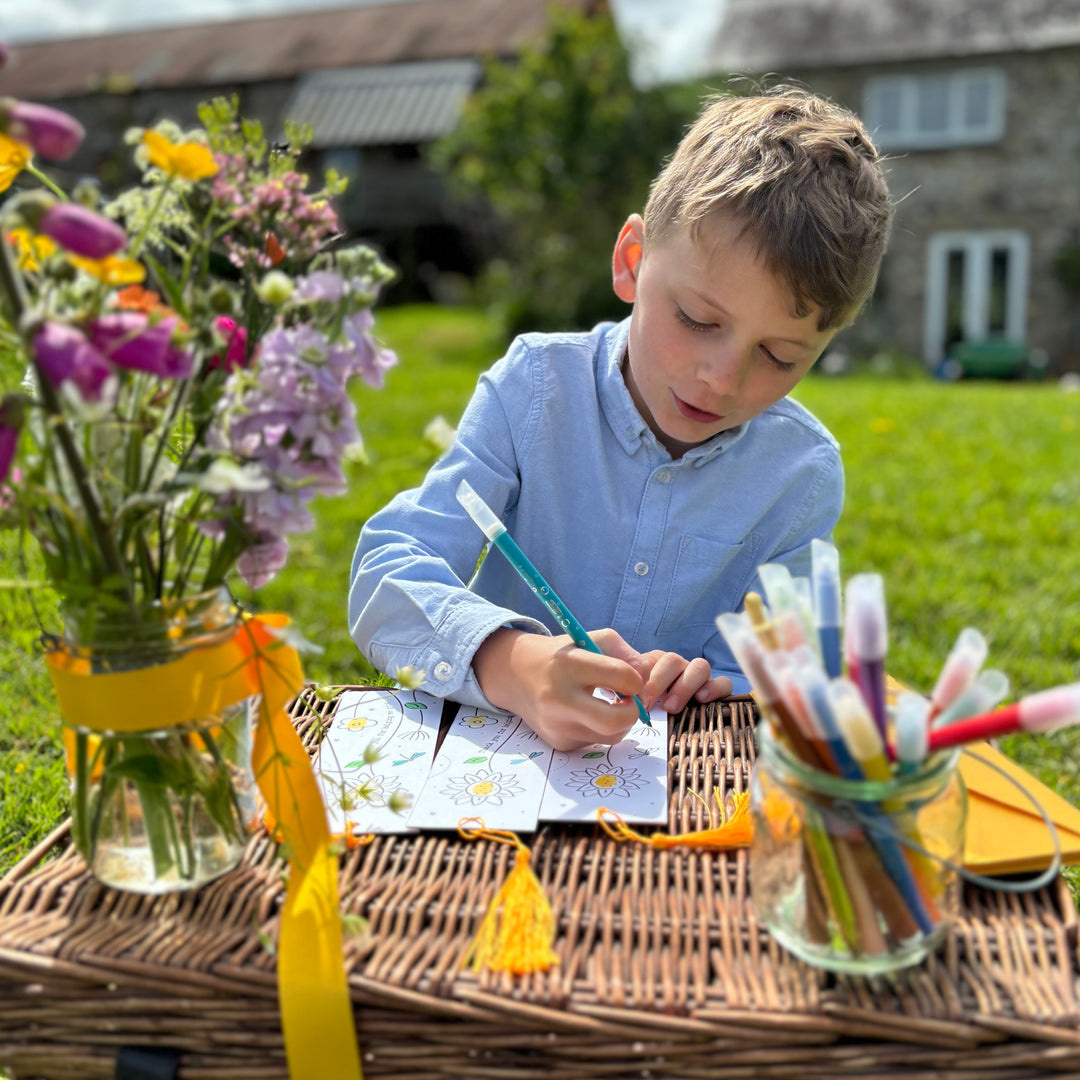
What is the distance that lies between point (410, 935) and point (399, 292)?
48.1ft

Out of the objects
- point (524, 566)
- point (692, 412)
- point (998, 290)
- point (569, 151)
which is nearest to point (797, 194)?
point (692, 412)

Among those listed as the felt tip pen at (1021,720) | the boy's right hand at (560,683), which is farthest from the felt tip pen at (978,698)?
the boy's right hand at (560,683)

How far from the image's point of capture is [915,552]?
323 cm

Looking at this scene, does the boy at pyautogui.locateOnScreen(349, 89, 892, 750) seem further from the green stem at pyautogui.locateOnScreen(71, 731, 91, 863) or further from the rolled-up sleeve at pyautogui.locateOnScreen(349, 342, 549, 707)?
the green stem at pyautogui.locateOnScreen(71, 731, 91, 863)

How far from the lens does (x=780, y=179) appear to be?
1.26 m

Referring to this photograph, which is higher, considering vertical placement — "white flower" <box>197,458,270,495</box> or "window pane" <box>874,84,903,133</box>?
"window pane" <box>874,84,903,133</box>

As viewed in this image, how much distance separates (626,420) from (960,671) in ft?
2.89

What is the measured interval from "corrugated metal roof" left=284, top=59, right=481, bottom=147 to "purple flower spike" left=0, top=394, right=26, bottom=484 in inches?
611

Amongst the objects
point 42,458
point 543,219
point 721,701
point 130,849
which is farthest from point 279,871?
point 543,219

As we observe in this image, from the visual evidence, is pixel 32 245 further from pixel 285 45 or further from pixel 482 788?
pixel 285 45

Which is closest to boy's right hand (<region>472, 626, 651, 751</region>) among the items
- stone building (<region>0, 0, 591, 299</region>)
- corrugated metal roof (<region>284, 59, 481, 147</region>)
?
stone building (<region>0, 0, 591, 299</region>)

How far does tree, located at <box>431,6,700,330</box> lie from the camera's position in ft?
33.7

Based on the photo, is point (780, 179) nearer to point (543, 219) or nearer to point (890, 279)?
point (543, 219)

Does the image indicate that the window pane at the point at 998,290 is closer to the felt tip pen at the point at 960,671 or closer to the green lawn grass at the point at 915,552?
the green lawn grass at the point at 915,552
